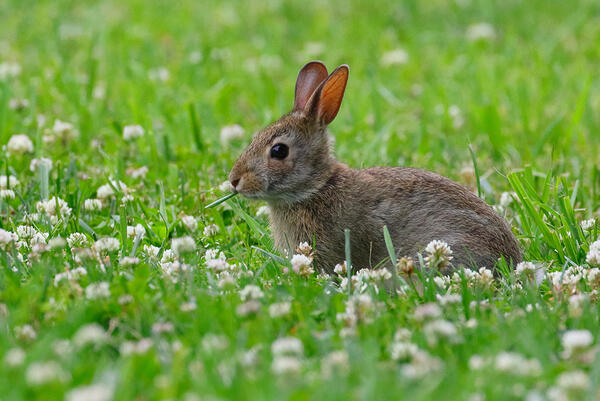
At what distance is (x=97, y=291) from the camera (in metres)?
4.14

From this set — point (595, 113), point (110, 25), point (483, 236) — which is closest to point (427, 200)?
point (483, 236)

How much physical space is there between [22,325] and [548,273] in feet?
9.63

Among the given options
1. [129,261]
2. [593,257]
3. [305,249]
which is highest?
[129,261]

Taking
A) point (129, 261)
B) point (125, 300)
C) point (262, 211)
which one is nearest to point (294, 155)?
point (262, 211)

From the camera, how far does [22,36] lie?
1119 cm

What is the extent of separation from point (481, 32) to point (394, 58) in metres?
1.48

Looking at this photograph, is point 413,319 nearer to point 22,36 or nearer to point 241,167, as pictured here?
point 241,167

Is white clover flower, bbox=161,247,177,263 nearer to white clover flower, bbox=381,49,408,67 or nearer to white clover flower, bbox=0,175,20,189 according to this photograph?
white clover flower, bbox=0,175,20,189

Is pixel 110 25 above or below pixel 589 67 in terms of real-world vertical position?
above

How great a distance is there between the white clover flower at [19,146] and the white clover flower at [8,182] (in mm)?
542

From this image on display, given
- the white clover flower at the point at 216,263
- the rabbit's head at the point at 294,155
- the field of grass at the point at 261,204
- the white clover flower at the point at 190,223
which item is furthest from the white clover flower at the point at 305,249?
the white clover flower at the point at 190,223

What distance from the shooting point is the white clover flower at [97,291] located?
412cm

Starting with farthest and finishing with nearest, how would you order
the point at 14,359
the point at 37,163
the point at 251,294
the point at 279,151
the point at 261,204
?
the point at 261,204
the point at 37,163
the point at 279,151
the point at 251,294
the point at 14,359

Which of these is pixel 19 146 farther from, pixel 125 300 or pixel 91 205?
pixel 125 300
